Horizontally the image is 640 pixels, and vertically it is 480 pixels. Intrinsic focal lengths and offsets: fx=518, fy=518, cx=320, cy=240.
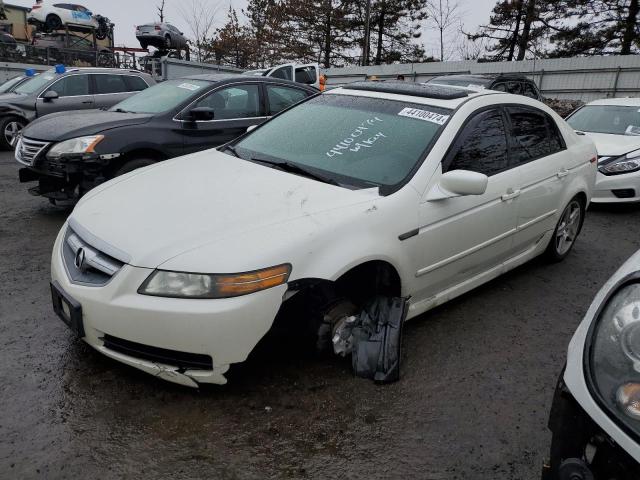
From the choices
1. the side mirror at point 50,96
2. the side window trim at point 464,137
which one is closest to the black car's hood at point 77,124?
the side window trim at point 464,137

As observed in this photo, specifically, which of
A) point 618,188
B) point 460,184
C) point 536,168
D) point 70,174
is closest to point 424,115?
point 460,184

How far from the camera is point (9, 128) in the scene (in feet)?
32.8

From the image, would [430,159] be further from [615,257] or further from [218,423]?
[615,257]

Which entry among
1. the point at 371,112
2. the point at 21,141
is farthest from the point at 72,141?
the point at 371,112

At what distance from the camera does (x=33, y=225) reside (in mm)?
5375

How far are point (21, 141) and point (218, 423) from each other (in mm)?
4987

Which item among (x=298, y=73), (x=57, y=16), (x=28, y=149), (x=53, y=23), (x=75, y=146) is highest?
(x=57, y=16)

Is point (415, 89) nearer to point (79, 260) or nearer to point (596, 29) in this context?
point (79, 260)

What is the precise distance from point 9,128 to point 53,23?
16.2m

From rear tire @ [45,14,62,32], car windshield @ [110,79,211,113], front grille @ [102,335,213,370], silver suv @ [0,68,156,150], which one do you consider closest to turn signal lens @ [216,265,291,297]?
front grille @ [102,335,213,370]

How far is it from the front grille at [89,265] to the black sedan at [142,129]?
8.59 ft

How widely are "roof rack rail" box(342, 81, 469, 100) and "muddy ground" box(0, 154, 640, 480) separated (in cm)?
160

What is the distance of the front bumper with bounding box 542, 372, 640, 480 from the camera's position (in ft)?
4.76

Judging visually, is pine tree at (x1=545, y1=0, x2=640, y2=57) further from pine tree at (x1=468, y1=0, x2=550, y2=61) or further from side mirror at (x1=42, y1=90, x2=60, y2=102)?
side mirror at (x1=42, y1=90, x2=60, y2=102)
